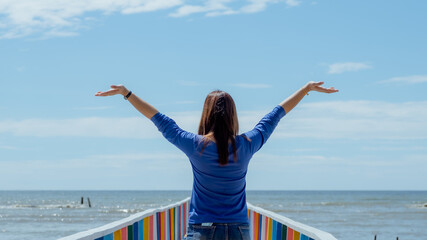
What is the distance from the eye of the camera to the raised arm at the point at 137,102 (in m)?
3.47

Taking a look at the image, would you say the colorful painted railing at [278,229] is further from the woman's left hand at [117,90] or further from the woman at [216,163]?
the woman's left hand at [117,90]

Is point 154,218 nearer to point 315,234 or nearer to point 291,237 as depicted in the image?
point 291,237

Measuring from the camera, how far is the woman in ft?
11.0

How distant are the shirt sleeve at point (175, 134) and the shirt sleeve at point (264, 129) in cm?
30

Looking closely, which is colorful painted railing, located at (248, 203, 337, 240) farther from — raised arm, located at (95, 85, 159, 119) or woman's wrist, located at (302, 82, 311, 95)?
raised arm, located at (95, 85, 159, 119)

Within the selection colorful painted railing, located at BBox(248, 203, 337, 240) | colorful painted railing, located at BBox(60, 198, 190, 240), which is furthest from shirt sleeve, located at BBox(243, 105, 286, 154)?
colorful painted railing, located at BBox(60, 198, 190, 240)

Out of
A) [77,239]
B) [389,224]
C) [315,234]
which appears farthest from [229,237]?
[389,224]

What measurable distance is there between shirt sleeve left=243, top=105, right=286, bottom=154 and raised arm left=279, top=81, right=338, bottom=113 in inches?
1.9

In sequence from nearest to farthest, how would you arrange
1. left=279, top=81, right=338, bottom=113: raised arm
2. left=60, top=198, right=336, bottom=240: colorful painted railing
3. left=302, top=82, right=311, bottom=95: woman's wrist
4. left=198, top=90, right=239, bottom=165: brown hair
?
left=198, top=90, right=239, bottom=165: brown hair, left=279, top=81, right=338, bottom=113: raised arm, left=302, top=82, right=311, bottom=95: woman's wrist, left=60, top=198, right=336, bottom=240: colorful painted railing

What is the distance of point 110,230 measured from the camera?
4820 millimetres

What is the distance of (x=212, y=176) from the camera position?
133 inches

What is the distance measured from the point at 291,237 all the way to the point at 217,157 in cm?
294

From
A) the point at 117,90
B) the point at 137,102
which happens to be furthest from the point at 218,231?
the point at 117,90

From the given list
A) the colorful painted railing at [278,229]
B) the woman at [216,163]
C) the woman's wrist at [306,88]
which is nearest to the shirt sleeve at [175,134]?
the woman at [216,163]
